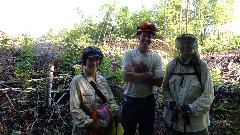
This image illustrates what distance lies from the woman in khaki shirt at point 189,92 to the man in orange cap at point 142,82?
36 cm

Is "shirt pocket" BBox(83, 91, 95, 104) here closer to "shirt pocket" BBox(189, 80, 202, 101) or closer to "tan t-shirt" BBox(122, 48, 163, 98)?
"tan t-shirt" BBox(122, 48, 163, 98)

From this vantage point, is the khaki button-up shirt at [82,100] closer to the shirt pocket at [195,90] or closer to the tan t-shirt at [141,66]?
the tan t-shirt at [141,66]

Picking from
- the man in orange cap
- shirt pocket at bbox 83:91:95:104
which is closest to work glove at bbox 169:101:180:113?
the man in orange cap

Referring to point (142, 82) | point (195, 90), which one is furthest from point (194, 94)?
point (142, 82)

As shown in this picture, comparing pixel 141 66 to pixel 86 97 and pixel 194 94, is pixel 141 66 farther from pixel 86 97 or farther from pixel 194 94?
pixel 86 97

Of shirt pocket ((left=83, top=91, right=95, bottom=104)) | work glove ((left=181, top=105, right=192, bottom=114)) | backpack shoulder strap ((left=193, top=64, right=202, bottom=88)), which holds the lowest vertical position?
work glove ((left=181, top=105, right=192, bottom=114))

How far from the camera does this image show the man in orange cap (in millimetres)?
3709

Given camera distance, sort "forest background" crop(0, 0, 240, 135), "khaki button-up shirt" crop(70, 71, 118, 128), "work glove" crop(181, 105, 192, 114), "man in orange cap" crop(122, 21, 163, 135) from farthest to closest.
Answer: "forest background" crop(0, 0, 240, 135) → "man in orange cap" crop(122, 21, 163, 135) → "work glove" crop(181, 105, 192, 114) → "khaki button-up shirt" crop(70, 71, 118, 128)

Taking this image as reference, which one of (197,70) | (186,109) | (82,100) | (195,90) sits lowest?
(186,109)

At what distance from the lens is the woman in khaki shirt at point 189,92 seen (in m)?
3.25

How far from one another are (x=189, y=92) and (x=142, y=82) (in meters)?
0.71

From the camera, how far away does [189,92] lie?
329 cm

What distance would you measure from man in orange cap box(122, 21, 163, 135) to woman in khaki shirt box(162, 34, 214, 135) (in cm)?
36

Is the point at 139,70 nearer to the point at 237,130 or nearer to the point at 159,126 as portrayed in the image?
the point at 159,126
